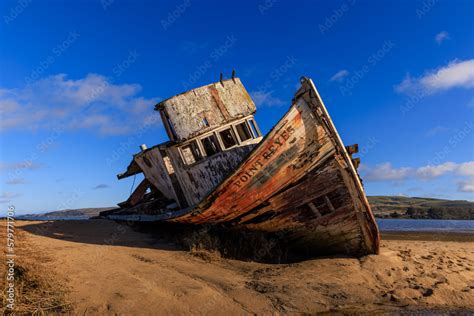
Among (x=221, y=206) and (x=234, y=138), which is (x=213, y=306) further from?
(x=234, y=138)

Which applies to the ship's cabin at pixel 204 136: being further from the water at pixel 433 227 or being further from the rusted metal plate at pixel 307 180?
the water at pixel 433 227

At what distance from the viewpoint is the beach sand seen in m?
4.68

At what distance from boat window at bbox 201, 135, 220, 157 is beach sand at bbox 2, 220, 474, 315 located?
274 cm

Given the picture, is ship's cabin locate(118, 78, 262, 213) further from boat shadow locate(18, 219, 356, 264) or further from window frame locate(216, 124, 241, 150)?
boat shadow locate(18, 219, 356, 264)

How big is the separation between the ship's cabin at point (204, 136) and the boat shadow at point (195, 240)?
916 mm

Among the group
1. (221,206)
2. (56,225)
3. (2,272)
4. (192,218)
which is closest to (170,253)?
(192,218)

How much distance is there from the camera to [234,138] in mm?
9461

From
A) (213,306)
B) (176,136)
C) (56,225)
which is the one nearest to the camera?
(213,306)

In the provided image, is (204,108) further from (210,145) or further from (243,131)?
(243,131)

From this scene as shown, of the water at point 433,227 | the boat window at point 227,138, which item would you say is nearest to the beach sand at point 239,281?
the boat window at point 227,138

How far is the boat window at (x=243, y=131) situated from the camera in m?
9.81

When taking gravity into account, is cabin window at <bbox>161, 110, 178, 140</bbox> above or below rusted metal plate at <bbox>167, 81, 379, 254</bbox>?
above

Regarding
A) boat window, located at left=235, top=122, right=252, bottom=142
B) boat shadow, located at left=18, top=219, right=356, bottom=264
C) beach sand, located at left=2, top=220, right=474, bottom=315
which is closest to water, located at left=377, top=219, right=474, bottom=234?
beach sand, located at left=2, top=220, right=474, bottom=315

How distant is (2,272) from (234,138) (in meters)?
6.01
